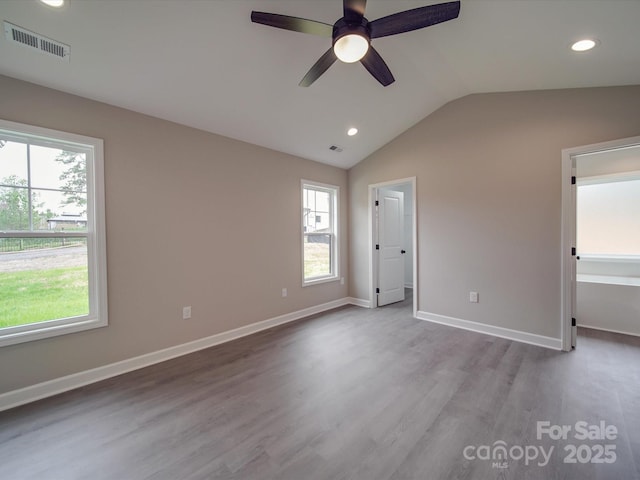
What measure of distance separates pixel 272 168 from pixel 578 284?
4463mm

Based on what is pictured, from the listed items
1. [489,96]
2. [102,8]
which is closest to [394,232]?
[489,96]

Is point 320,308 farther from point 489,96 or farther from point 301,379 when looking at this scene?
point 489,96

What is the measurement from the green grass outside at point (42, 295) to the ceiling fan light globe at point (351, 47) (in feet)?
9.13

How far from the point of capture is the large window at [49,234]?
6.99ft

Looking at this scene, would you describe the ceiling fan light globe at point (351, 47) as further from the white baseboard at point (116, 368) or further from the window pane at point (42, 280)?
the white baseboard at point (116, 368)

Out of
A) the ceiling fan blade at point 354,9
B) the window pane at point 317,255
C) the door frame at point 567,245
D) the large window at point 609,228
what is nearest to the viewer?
the ceiling fan blade at point 354,9

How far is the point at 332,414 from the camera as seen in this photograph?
6.42 ft

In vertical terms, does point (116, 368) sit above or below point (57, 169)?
below

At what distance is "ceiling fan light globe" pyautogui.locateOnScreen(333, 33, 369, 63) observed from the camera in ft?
5.16

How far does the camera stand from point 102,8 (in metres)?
1.74

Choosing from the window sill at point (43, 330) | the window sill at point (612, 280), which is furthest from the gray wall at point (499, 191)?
the window sill at point (43, 330)

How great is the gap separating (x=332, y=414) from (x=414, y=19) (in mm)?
2613

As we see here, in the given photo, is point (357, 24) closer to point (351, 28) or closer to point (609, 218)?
point (351, 28)

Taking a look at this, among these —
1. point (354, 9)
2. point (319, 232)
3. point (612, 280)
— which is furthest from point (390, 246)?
point (354, 9)
